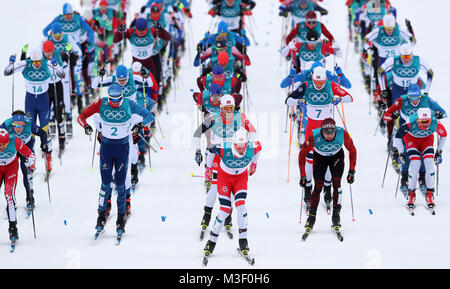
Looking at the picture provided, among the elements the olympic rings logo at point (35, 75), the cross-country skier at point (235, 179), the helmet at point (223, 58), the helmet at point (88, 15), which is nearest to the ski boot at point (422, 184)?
the cross-country skier at point (235, 179)

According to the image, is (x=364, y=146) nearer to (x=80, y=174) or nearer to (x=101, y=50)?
(x=80, y=174)

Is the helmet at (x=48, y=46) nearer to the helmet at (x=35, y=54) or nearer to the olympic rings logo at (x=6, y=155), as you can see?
the helmet at (x=35, y=54)

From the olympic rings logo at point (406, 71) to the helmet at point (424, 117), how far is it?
178cm

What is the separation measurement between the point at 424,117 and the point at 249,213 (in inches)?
101

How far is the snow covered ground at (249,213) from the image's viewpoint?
11.9 m

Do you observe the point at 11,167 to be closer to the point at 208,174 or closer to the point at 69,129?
the point at 208,174

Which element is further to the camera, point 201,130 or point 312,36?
point 312,36

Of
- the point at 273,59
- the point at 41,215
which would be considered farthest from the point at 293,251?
the point at 273,59

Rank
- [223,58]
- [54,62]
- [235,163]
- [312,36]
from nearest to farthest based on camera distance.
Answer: [235,163] → [223,58] → [54,62] → [312,36]

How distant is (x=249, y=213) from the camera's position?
1336 centimetres

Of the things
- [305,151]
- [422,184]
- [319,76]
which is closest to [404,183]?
[422,184]

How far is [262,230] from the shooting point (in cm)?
1279

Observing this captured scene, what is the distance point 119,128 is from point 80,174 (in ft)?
8.43

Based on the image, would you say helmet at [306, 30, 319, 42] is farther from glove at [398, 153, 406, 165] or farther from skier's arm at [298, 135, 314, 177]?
skier's arm at [298, 135, 314, 177]
